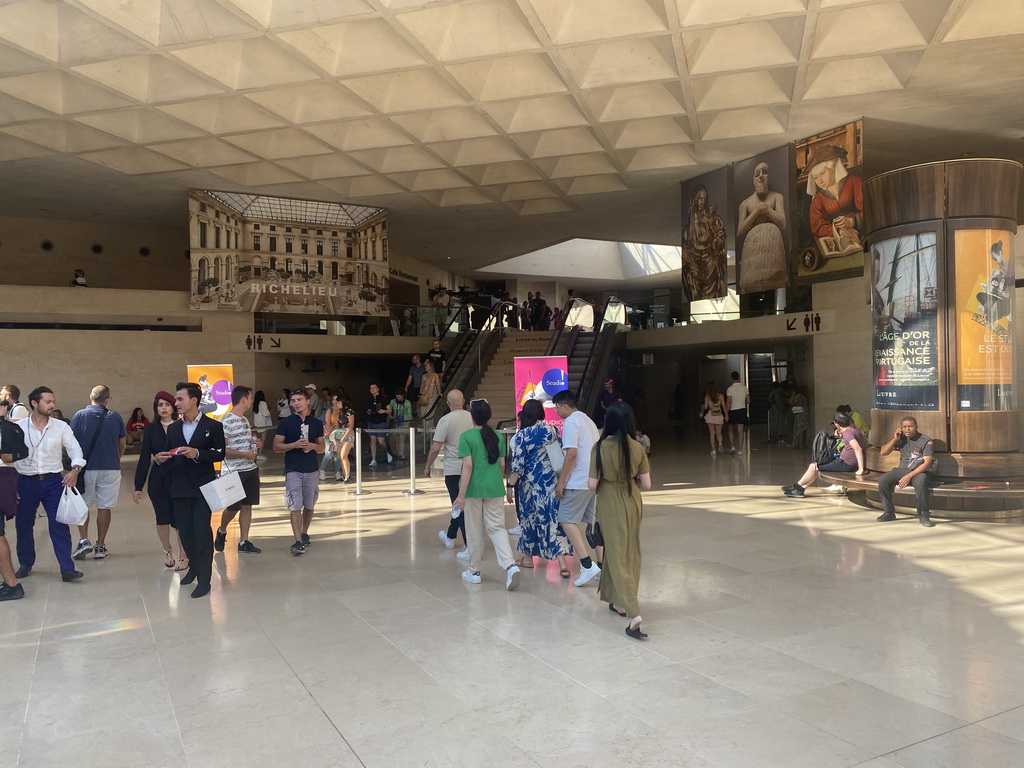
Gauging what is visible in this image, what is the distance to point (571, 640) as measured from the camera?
4.67 m

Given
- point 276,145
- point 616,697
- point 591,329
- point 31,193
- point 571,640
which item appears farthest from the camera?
point 591,329

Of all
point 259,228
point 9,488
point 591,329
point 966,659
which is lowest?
point 966,659

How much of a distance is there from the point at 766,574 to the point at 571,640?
7.67 ft

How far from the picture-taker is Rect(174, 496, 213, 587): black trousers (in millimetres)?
5828

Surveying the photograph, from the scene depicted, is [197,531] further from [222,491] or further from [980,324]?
[980,324]

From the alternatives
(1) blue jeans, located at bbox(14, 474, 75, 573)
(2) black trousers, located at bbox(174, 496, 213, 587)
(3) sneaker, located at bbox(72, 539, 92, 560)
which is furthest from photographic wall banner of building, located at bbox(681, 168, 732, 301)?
(1) blue jeans, located at bbox(14, 474, 75, 573)

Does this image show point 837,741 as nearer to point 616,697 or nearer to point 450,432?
point 616,697

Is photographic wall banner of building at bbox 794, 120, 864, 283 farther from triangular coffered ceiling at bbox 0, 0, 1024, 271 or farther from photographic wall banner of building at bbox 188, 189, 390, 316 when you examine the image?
photographic wall banner of building at bbox 188, 189, 390, 316

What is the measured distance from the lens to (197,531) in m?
5.82

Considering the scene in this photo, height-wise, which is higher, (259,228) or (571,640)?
(259,228)

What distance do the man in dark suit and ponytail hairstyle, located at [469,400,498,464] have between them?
2.13 m

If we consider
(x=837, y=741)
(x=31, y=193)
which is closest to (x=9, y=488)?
(x=837, y=741)

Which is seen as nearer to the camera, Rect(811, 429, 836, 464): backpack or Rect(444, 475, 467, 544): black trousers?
Rect(444, 475, 467, 544): black trousers

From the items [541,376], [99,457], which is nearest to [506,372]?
[541,376]
